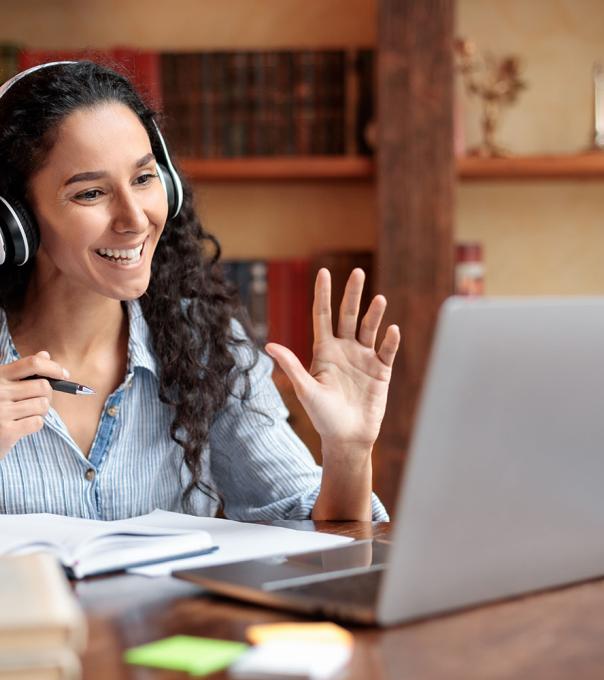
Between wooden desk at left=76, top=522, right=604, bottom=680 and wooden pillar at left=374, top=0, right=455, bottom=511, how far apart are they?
5.63ft

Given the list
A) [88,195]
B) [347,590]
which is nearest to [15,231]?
[88,195]

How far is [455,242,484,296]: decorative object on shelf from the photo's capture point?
2.79 metres

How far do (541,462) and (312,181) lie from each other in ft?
7.09

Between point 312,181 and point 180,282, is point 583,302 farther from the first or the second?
point 312,181

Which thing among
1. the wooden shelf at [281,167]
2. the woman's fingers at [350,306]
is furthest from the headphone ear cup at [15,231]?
the wooden shelf at [281,167]

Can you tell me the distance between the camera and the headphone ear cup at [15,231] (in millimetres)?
1549

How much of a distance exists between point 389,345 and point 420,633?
59 centimetres

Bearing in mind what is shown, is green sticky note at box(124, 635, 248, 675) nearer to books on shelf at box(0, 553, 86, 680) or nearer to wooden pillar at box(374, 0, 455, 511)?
books on shelf at box(0, 553, 86, 680)

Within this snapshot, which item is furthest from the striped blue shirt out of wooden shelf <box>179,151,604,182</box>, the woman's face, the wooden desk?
wooden shelf <box>179,151,604,182</box>

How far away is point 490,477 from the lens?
83 cm

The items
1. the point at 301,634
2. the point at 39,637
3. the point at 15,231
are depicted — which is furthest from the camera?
the point at 15,231

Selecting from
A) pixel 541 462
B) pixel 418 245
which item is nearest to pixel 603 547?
pixel 541 462

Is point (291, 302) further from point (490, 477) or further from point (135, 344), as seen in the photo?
point (490, 477)

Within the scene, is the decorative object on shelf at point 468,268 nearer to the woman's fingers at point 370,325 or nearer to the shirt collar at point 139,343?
the shirt collar at point 139,343
